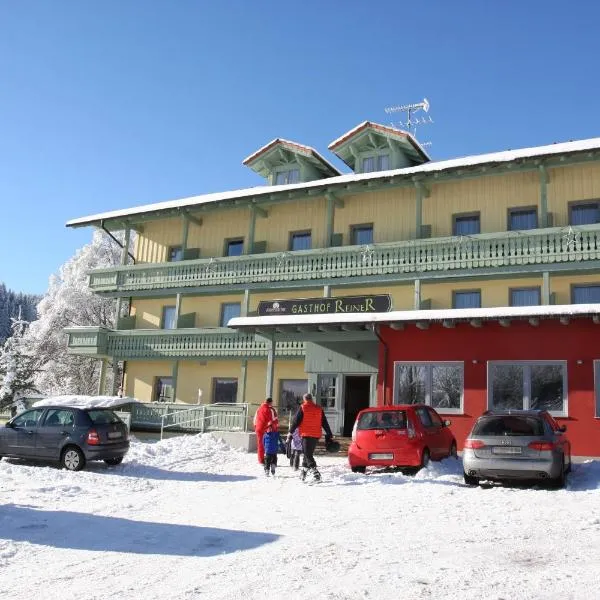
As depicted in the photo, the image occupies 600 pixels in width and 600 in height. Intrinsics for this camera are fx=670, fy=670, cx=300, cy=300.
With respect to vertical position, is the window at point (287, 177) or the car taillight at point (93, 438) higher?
the window at point (287, 177)

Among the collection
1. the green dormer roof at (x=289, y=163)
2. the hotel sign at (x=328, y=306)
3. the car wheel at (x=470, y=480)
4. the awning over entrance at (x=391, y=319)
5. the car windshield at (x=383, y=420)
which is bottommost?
the car wheel at (x=470, y=480)

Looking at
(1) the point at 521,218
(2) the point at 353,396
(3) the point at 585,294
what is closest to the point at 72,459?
(2) the point at 353,396

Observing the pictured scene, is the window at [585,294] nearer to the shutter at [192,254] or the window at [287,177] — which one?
the window at [287,177]

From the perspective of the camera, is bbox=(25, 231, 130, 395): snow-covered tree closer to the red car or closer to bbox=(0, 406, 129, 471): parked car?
bbox=(0, 406, 129, 471): parked car

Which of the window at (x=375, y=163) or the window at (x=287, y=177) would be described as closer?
the window at (x=375, y=163)

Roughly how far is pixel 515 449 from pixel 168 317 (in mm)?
20729

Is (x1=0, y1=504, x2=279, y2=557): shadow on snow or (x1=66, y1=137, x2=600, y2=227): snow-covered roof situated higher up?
(x1=66, y1=137, x2=600, y2=227): snow-covered roof

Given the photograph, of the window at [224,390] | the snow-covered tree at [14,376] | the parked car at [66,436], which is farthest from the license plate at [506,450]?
the snow-covered tree at [14,376]

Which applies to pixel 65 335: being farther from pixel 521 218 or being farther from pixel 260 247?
pixel 521 218

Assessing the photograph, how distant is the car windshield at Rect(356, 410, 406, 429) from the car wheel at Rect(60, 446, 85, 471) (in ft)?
20.5

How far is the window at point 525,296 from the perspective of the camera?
22.4m

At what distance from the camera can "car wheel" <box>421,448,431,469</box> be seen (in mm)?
13751

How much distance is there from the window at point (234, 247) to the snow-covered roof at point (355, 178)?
2118 millimetres

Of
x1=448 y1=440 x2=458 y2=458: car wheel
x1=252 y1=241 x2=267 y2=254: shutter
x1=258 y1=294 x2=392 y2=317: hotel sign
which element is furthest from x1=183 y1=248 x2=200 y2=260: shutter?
x1=448 y1=440 x2=458 y2=458: car wheel
